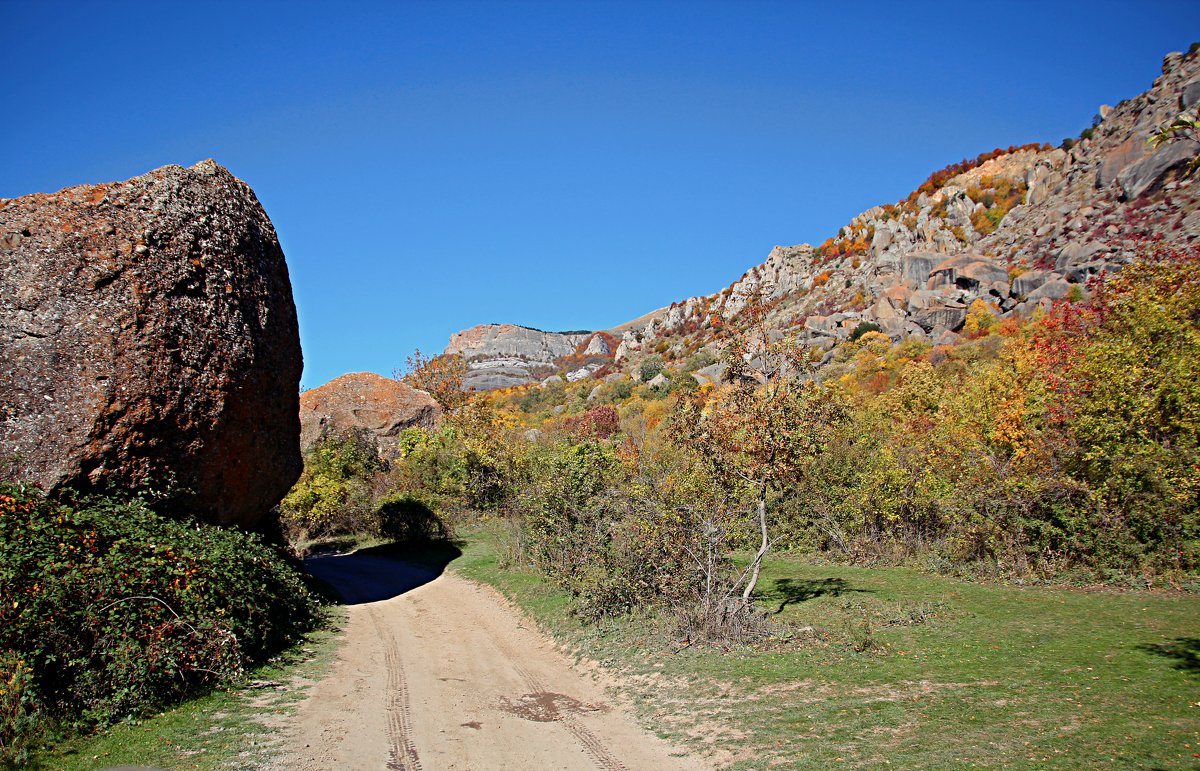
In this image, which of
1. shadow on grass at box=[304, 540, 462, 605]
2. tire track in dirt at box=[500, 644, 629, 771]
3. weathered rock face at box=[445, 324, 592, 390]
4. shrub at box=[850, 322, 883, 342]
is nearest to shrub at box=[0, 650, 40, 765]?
tire track in dirt at box=[500, 644, 629, 771]

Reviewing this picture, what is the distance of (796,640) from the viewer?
10586 mm

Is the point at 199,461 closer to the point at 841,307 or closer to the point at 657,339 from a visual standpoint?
the point at 841,307

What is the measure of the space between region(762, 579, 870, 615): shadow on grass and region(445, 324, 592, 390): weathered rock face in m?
94.4

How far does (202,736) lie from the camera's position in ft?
25.0

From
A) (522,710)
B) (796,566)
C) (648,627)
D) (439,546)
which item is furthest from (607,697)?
(439,546)

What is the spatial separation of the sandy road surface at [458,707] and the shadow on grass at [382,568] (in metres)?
2.61

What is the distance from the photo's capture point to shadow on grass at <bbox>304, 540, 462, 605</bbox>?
17703 millimetres

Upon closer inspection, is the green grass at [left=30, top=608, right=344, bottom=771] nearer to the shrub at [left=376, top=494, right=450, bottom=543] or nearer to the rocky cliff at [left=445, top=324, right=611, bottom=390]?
the shrub at [left=376, top=494, right=450, bottom=543]

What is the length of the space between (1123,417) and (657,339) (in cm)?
8403

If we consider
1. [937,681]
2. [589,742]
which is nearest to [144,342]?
[589,742]

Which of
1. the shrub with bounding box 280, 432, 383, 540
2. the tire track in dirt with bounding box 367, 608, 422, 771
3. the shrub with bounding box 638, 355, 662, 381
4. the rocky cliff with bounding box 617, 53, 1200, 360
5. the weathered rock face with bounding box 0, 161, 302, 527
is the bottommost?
the tire track in dirt with bounding box 367, 608, 422, 771

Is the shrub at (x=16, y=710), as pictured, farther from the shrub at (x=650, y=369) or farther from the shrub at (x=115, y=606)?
the shrub at (x=650, y=369)

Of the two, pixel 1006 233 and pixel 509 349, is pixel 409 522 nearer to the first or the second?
pixel 1006 233

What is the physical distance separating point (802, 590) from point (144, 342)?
13371 millimetres
